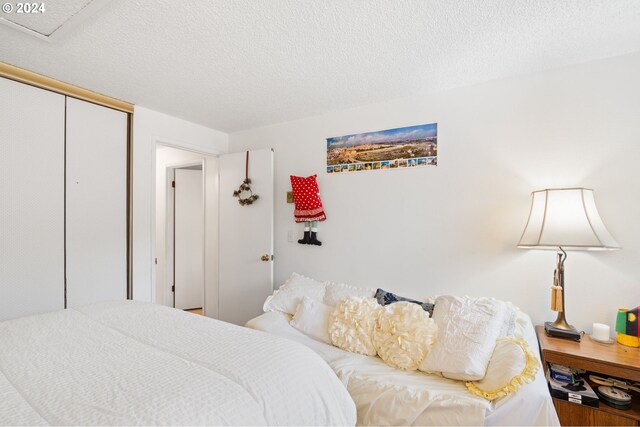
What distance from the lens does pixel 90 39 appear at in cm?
165

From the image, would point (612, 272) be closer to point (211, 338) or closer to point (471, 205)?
point (471, 205)

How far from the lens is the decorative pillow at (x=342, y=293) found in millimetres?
2262

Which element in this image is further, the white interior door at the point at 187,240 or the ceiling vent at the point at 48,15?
the white interior door at the point at 187,240

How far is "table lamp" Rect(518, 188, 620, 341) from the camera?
162 cm

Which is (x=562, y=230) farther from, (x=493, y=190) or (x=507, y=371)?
(x=507, y=371)

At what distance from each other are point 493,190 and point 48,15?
109 inches

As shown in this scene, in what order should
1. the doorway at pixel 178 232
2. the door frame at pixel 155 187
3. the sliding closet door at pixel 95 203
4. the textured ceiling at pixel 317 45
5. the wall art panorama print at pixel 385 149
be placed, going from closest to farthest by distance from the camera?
the textured ceiling at pixel 317 45
the sliding closet door at pixel 95 203
the wall art panorama print at pixel 385 149
the door frame at pixel 155 187
the doorway at pixel 178 232

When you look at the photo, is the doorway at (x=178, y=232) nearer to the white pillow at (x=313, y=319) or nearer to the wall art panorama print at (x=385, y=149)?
the wall art panorama print at (x=385, y=149)

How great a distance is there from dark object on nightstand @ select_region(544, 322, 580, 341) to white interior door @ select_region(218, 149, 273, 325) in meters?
2.19

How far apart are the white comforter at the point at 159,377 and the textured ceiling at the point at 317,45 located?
1.51 m

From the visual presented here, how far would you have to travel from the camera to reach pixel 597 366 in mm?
1469

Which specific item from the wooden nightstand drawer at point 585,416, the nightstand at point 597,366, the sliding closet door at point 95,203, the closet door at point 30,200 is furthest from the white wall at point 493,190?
A: the closet door at point 30,200

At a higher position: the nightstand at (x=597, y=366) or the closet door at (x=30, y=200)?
the closet door at (x=30, y=200)

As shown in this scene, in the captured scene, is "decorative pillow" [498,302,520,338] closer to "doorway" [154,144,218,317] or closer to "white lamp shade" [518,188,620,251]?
"white lamp shade" [518,188,620,251]
